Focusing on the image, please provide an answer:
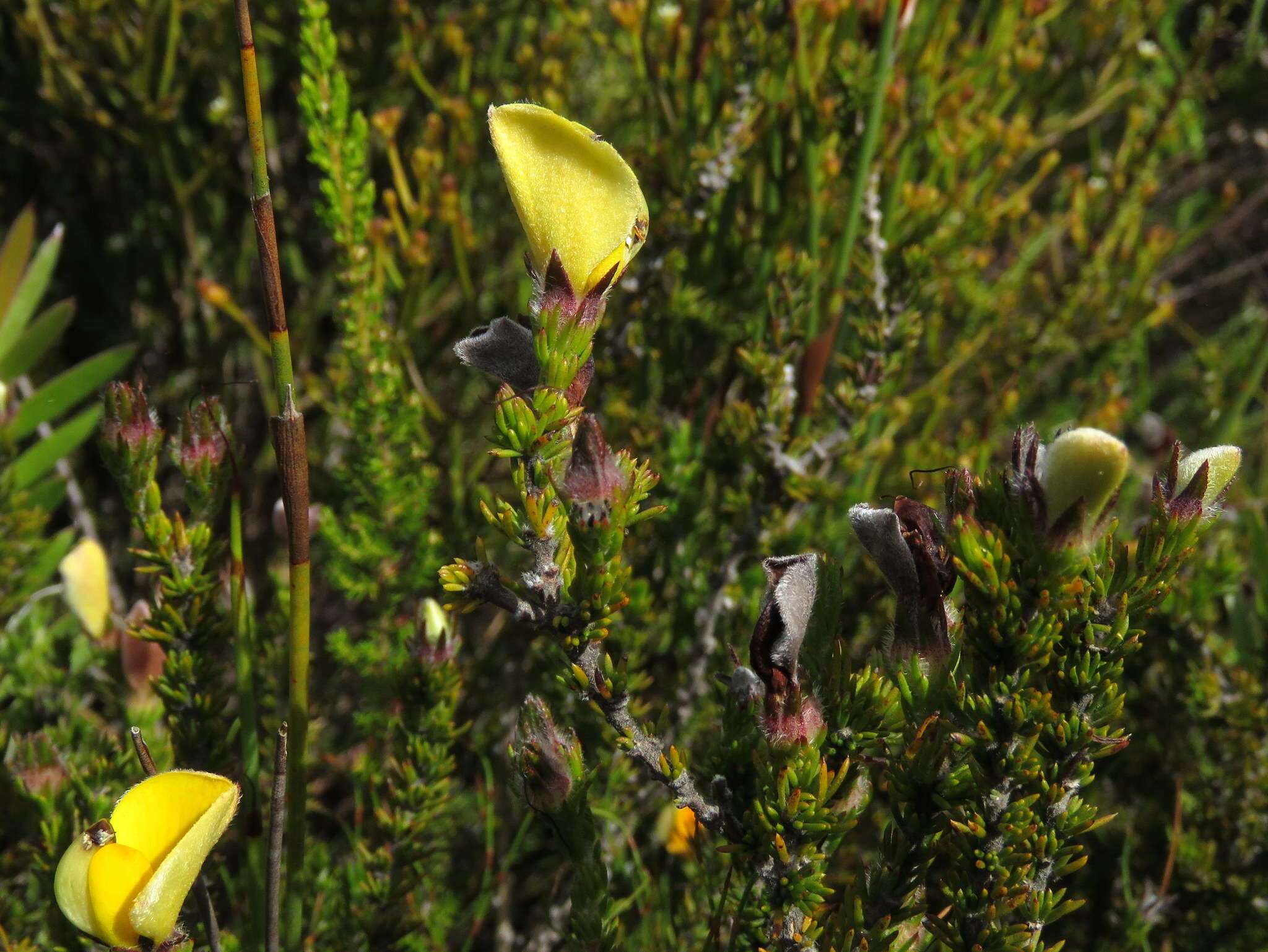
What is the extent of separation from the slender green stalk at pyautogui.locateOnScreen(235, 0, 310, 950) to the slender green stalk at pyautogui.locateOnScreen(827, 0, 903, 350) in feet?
2.33

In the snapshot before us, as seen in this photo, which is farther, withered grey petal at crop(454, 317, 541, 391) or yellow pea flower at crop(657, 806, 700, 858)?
yellow pea flower at crop(657, 806, 700, 858)

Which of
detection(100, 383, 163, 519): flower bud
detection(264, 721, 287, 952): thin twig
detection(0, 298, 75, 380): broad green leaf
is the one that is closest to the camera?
detection(264, 721, 287, 952): thin twig

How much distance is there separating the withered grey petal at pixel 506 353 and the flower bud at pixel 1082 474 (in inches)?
12.0

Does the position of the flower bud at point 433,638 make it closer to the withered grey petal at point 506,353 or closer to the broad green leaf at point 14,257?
the withered grey petal at point 506,353

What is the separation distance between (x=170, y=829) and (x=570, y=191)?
1.50 feet

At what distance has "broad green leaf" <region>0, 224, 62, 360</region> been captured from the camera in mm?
1334

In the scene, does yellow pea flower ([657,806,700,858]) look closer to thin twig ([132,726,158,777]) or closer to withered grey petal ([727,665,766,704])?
withered grey petal ([727,665,766,704])

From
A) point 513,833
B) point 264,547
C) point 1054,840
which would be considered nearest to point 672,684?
point 513,833

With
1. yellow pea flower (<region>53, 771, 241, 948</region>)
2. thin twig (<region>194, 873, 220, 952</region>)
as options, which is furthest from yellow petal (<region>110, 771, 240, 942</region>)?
thin twig (<region>194, 873, 220, 952</region>)

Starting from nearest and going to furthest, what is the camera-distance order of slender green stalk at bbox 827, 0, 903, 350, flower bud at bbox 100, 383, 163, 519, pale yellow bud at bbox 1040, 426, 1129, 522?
pale yellow bud at bbox 1040, 426, 1129, 522 < flower bud at bbox 100, 383, 163, 519 < slender green stalk at bbox 827, 0, 903, 350

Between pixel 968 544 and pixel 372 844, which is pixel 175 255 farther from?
pixel 968 544

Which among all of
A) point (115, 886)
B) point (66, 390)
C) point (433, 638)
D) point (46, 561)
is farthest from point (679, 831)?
point (66, 390)

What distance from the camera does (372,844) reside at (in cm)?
109

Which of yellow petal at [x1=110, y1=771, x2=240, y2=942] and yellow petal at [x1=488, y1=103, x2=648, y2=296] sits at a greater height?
yellow petal at [x1=488, y1=103, x2=648, y2=296]
